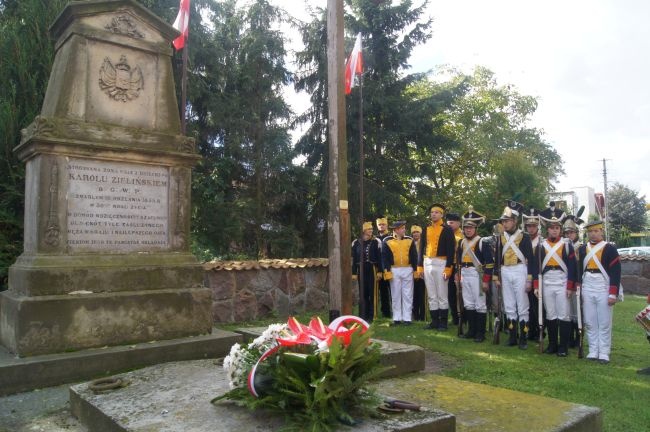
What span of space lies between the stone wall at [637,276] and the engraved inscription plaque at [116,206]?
50.1 ft

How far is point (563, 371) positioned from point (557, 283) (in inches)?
65.4

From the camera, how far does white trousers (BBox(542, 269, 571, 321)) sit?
7.67 metres

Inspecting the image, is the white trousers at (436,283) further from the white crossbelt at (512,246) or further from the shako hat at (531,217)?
the shako hat at (531,217)

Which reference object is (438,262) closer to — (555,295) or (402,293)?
(402,293)

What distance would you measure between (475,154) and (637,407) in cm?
2577

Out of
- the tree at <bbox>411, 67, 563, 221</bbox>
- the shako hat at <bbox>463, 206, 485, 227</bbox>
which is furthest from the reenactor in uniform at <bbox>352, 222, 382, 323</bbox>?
the tree at <bbox>411, 67, 563, 221</bbox>

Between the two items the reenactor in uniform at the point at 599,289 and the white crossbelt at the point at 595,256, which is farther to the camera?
the white crossbelt at the point at 595,256

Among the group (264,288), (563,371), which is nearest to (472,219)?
(563,371)

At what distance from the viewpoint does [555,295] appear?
7.79 metres

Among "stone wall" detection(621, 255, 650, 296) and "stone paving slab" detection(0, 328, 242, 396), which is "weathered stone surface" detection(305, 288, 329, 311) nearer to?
"stone paving slab" detection(0, 328, 242, 396)

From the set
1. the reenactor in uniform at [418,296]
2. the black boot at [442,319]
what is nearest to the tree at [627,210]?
the reenactor in uniform at [418,296]

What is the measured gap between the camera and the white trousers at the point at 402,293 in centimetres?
1044

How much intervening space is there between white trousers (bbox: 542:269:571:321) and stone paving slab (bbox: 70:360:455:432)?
18.2 ft

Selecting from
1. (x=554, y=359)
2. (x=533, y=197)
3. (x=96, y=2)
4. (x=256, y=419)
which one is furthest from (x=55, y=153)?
(x=533, y=197)
